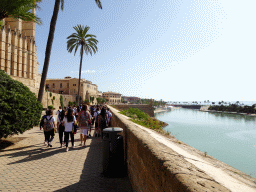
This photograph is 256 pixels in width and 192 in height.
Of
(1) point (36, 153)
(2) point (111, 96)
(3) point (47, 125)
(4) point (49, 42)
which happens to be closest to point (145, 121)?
(3) point (47, 125)

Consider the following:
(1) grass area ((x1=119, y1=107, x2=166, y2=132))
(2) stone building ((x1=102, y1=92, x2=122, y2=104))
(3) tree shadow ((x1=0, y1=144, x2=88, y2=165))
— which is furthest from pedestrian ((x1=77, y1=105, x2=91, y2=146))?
(2) stone building ((x1=102, y1=92, x2=122, y2=104))

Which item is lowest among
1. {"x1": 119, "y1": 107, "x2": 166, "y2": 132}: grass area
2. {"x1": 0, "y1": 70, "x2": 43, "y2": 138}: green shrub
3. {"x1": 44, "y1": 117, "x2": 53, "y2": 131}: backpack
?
{"x1": 119, "y1": 107, "x2": 166, "y2": 132}: grass area

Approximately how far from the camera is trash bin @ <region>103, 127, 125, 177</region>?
4676 millimetres

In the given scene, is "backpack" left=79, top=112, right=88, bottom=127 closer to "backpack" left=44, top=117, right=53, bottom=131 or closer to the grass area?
"backpack" left=44, top=117, right=53, bottom=131

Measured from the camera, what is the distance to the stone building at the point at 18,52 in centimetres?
4022

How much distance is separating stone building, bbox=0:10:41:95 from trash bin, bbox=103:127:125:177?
35786mm

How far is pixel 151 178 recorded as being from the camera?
2533 millimetres

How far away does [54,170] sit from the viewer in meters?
5.14

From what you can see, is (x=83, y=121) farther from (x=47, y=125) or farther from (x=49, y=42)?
(x=49, y=42)

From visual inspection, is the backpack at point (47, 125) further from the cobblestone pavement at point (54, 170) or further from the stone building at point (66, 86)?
the stone building at point (66, 86)

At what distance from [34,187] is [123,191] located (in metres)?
2.08

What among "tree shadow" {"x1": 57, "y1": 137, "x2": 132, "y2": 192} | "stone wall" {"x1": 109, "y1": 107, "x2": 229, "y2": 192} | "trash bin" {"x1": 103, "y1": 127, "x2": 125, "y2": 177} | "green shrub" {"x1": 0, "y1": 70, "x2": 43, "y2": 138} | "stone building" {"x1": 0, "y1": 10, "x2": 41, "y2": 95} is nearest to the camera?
"stone wall" {"x1": 109, "y1": 107, "x2": 229, "y2": 192}

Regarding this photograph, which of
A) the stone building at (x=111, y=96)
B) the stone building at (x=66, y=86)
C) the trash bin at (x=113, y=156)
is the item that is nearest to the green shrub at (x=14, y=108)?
the trash bin at (x=113, y=156)

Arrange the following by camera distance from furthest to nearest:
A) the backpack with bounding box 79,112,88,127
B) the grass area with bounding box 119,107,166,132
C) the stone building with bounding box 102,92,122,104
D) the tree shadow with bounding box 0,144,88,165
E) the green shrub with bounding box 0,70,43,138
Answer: the stone building with bounding box 102,92,122,104 < the grass area with bounding box 119,107,166,132 < the backpack with bounding box 79,112,88,127 < the green shrub with bounding box 0,70,43,138 < the tree shadow with bounding box 0,144,88,165
